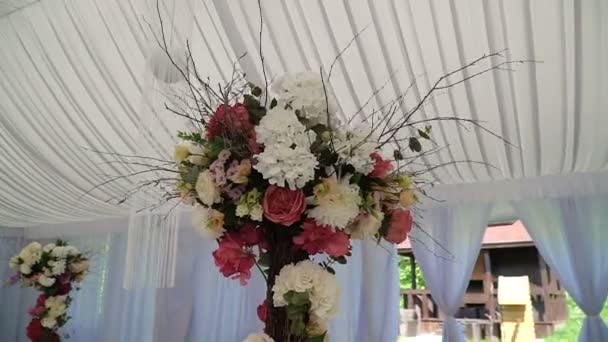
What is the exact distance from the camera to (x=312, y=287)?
1.00 m

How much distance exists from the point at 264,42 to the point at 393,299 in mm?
2210

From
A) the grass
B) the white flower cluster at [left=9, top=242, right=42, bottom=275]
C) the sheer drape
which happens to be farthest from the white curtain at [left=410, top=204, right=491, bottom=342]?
the sheer drape

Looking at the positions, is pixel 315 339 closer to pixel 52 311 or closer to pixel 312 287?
pixel 312 287

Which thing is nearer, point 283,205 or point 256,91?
point 283,205

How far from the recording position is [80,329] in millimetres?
5691

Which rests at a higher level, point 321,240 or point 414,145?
point 414,145

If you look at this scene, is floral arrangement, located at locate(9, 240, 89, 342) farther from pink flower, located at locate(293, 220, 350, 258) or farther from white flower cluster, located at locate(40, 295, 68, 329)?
pink flower, located at locate(293, 220, 350, 258)

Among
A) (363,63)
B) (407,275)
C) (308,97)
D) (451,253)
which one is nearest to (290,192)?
(308,97)

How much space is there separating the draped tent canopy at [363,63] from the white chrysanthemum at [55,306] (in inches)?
51.2

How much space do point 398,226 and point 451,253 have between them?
2.72 metres

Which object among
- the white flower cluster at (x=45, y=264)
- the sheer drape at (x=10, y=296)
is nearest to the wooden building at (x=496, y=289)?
the white flower cluster at (x=45, y=264)

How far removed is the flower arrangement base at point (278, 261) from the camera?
1043 millimetres

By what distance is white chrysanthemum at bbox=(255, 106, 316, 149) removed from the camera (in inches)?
41.1

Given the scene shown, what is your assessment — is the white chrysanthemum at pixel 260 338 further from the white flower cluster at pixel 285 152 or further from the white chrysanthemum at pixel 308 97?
the white chrysanthemum at pixel 308 97
